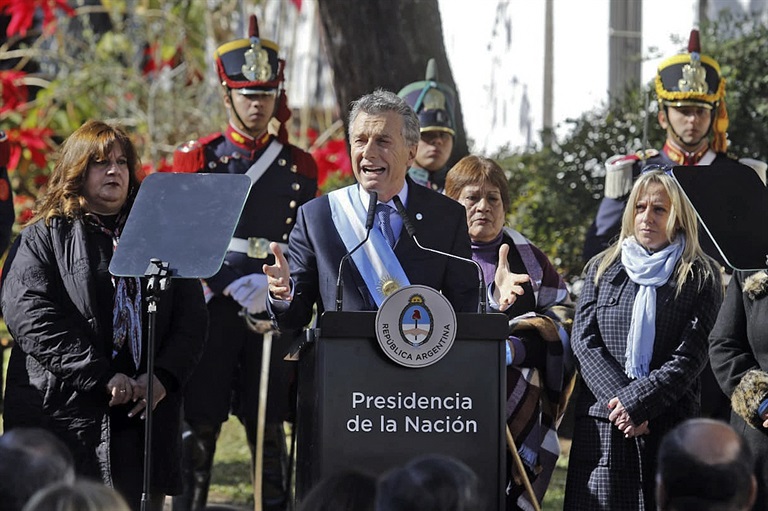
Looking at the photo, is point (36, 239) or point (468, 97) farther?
point (468, 97)

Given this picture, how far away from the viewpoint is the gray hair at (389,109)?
5.56m

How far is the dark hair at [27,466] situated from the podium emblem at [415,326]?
154cm

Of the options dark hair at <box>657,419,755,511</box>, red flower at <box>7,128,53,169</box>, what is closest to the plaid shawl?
dark hair at <box>657,419,755,511</box>

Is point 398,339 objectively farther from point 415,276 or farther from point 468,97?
point 468,97

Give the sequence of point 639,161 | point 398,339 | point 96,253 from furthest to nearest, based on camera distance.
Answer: point 639,161, point 96,253, point 398,339

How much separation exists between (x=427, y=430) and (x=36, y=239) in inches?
77.1

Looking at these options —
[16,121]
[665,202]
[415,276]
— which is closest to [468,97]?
[16,121]

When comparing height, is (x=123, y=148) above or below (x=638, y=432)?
above

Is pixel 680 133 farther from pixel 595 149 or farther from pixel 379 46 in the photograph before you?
pixel 379 46

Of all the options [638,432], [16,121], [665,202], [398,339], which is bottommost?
[638,432]

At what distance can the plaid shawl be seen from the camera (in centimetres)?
618

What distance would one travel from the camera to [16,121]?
13289 millimetres

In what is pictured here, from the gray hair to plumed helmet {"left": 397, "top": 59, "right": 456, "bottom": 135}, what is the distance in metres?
1.93

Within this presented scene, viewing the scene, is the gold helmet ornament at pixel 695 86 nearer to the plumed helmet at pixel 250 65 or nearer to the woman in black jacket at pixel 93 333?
the plumed helmet at pixel 250 65
